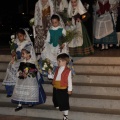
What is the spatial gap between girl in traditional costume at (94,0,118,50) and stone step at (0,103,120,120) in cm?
334

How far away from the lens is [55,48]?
7.24 metres

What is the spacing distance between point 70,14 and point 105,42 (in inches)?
70.5

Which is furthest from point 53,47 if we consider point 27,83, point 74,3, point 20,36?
point 74,3

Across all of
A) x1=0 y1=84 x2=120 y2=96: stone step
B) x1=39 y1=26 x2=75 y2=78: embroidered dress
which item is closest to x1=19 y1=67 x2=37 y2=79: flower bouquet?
x1=39 y1=26 x2=75 y2=78: embroidered dress

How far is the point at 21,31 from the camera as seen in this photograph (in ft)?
22.6

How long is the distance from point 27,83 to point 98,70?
5.81 feet

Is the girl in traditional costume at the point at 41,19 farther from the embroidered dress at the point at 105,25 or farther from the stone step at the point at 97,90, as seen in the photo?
the stone step at the point at 97,90

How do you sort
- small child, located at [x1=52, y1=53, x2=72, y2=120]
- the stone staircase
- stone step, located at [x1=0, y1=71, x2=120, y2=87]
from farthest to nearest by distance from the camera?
stone step, located at [x1=0, y1=71, x2=120, y2=87], the stone staircase, small child, located at [x1=52, y1=53, x2=72, y2=120]

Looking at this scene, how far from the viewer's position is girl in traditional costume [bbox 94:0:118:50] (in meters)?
9.43

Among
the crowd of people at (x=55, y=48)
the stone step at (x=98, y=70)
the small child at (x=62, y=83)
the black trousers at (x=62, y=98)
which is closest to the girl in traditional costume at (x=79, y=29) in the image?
the crowd of people at (x=55, y=48)

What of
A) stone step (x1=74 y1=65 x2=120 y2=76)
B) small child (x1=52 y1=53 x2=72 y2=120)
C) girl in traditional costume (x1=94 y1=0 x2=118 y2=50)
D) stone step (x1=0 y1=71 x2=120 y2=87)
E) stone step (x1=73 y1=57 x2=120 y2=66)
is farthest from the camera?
girl in traditional costume (x1=94 y1=0 x2=118 y2=50)

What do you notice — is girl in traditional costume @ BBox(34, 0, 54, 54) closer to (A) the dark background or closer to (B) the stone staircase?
(B) the stone staircase

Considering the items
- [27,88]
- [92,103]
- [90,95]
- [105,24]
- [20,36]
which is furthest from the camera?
[105,24]

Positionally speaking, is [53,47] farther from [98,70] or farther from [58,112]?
[58,112]
